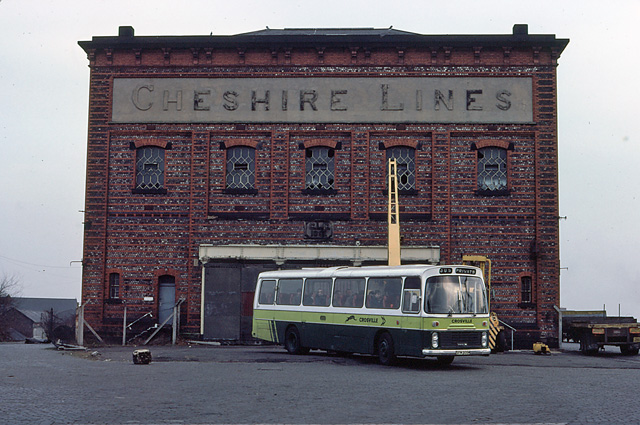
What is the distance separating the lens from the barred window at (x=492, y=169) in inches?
1180

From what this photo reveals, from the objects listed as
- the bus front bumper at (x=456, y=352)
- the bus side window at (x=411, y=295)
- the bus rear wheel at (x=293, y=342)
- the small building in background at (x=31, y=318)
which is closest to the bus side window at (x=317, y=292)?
the bus rear wheel at (x=293, y=342)

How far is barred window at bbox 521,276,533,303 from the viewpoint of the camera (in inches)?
1156

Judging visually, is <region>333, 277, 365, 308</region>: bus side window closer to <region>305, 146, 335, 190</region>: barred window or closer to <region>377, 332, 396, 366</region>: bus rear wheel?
<region>377, 332, 396, 366</region>: bus rear wheel

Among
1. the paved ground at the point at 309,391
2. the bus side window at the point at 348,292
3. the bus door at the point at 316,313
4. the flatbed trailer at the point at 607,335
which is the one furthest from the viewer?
the flatbed trailer at the point at 607,335

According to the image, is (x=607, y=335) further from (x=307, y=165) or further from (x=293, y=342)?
(x=307, y=165)

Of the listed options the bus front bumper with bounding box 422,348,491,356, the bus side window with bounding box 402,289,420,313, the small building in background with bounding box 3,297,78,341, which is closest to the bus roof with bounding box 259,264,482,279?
the bus side window with bounding box 402,289,420,313

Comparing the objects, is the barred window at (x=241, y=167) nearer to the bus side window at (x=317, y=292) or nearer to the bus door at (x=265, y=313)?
the bus door at (x=265, y=313)

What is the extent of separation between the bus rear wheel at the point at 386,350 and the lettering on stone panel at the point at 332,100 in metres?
12.1

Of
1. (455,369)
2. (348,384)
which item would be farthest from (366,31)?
(348,384)

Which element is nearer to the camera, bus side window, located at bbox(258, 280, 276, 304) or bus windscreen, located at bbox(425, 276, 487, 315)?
bus windscreen, located at bbox(425, 276, 487, 315)

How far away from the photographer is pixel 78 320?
94.1ft

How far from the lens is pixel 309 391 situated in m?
13.6

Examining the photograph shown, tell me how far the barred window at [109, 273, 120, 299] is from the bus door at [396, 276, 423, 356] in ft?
47.5

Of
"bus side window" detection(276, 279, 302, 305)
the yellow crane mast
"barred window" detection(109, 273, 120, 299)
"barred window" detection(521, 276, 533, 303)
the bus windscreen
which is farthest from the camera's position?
"barred window" detection(109, 273, 120, 299)
